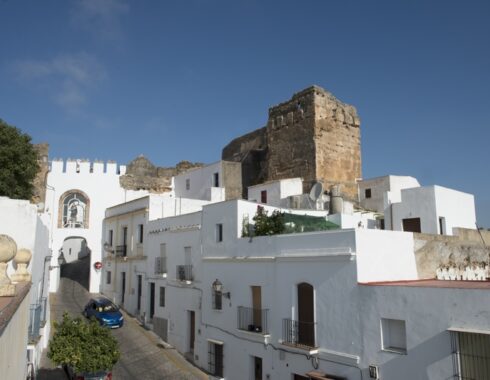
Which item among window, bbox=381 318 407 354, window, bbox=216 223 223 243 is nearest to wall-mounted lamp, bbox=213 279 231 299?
window, bbox=216 223 223 243

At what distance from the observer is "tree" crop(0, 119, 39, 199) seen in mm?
20656

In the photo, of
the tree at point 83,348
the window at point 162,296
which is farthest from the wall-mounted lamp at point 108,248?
the tree at point 83,348

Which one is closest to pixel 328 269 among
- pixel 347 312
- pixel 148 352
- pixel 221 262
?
pixel 347 312

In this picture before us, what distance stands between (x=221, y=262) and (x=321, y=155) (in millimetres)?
11320

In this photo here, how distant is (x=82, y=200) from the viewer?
28125 millimetres

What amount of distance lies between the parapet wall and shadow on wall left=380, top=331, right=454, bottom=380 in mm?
22968

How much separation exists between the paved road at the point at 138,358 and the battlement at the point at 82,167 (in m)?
8.12

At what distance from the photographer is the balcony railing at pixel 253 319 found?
44.7 ft

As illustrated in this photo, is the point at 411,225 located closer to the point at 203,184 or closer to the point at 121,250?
the point at 203,184

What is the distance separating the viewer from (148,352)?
58.1 ft

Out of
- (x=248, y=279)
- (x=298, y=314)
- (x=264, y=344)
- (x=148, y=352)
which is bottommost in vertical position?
(x=148, y=352)

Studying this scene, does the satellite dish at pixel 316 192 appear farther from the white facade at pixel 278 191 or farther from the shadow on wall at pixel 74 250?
the shadow on wall at pixel 74 250

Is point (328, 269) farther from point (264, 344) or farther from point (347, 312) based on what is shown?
point (264, 344)

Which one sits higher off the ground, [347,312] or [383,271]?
→ [383,271]
